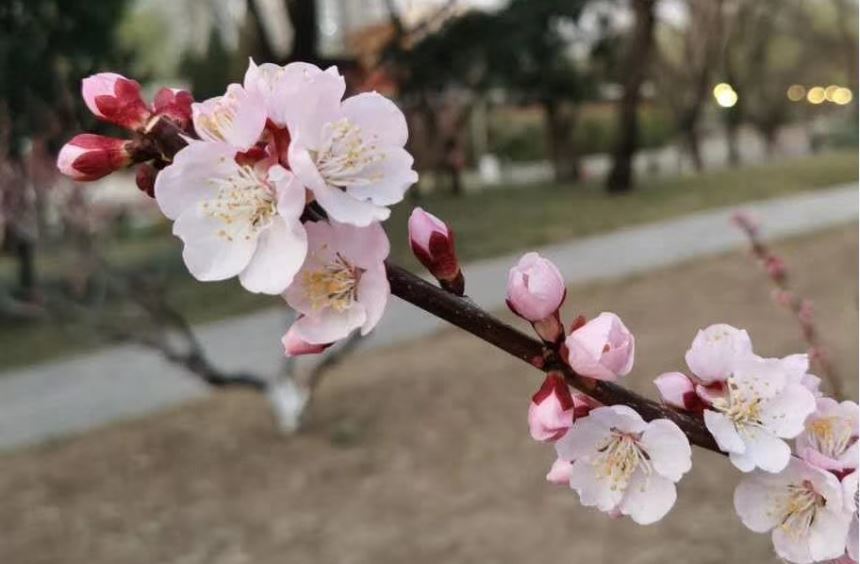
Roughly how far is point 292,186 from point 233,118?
6 centimetres

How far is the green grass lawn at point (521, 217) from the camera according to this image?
877 cm

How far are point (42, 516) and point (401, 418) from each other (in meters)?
1.56

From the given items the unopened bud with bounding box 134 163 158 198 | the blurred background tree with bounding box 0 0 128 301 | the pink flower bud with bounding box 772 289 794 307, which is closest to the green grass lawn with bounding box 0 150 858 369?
the blurred background tree with bounding box 0 0 128 301

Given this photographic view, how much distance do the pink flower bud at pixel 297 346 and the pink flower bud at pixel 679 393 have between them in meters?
0.23

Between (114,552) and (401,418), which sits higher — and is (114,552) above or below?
above

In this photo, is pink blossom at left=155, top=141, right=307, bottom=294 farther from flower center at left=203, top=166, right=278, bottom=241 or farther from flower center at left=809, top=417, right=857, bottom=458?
flower center at left=809, top=417, right=857, bottom=458

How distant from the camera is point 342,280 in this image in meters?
0.63

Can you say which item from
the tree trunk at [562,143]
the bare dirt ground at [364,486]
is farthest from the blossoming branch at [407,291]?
the tree trunk at [562,143]

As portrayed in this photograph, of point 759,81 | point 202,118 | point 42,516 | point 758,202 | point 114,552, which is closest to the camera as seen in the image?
point 202,118

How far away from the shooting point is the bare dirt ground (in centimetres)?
360

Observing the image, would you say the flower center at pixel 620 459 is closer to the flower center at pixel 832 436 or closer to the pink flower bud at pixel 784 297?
the flower center at pixel 832 436

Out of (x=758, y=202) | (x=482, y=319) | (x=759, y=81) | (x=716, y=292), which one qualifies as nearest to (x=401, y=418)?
(x=716, y=292)

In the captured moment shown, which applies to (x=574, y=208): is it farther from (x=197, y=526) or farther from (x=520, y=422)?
(x=197, y=526)

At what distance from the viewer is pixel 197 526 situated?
3.92 meters
